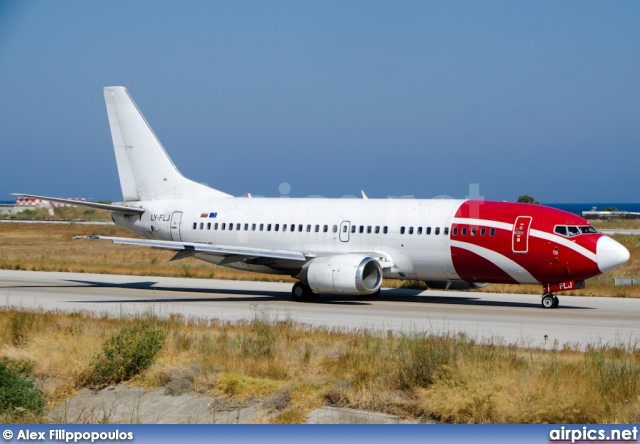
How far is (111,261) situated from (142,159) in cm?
1952

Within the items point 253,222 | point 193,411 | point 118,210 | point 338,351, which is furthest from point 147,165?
point 193,411

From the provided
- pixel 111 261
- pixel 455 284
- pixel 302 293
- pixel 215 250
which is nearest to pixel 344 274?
pixel 302 293

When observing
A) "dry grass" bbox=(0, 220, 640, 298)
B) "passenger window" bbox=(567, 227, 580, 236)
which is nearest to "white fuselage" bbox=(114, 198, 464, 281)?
"passenger window" bbox=(567, 227, 580, 236)

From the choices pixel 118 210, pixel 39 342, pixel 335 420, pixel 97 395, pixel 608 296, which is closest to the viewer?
pixel 335 420

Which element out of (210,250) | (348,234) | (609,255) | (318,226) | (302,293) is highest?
(318,226)

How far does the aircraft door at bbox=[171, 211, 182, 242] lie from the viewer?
116ft

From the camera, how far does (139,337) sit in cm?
1777

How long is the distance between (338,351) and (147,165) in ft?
68.0

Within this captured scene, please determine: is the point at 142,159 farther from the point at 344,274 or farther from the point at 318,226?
the point at 344,274

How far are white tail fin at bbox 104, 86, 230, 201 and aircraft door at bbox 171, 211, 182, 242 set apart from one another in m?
1.28

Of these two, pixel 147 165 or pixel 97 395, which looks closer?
pixel 97 395

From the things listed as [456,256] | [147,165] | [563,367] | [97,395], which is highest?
[147,165]

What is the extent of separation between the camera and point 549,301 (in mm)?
28578

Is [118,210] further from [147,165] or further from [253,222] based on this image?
[253,222]
